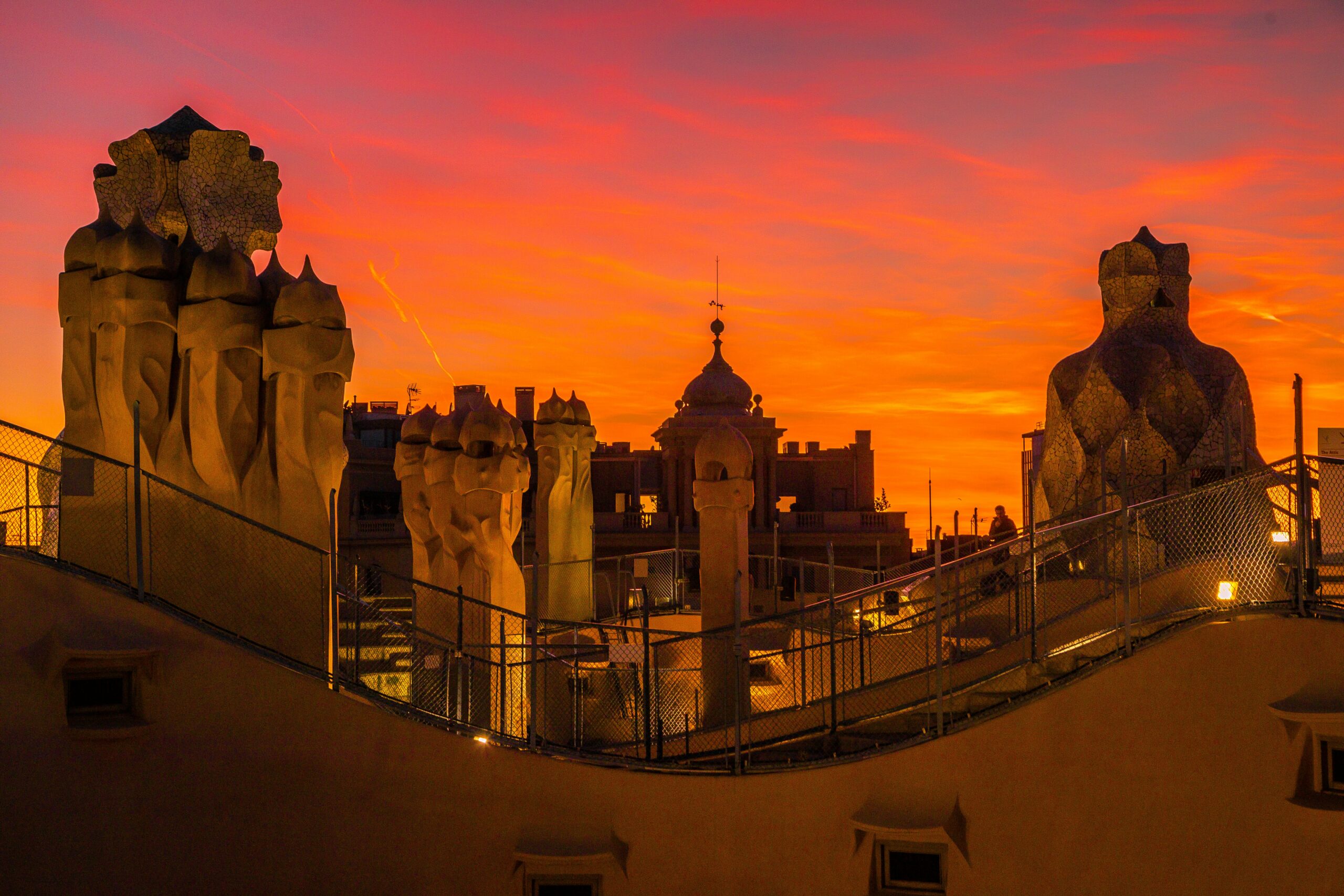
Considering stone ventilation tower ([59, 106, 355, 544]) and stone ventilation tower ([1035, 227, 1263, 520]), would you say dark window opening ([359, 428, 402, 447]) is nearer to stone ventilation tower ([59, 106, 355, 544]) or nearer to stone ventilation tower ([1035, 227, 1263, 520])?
stone ventilation tower ([1035, 227, 1263, 520])

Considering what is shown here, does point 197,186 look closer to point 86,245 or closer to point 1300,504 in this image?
point 86,245

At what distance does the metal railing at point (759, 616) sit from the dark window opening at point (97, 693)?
0.70 meters

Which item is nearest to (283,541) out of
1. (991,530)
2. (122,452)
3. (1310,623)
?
(122,452)

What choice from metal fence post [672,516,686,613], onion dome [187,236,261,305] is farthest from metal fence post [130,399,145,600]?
metal fence post [672,516,686,613]

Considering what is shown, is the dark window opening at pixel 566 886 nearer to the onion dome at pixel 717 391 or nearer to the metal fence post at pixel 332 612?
the metal fence post at pixel 332 612

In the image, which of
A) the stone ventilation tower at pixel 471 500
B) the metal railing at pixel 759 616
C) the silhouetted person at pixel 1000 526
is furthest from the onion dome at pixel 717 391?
the metal railing at pixel 759 616

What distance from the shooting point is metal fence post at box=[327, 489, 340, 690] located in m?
11.8

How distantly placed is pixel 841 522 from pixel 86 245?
117ft

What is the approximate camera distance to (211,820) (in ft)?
38.2

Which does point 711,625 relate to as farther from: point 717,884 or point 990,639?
point 717,884

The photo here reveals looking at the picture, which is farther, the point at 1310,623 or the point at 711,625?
the point at 711,625

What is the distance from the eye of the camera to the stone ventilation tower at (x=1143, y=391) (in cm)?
1991

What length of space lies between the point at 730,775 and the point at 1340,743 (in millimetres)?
4912

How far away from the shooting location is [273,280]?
45.5 ft
